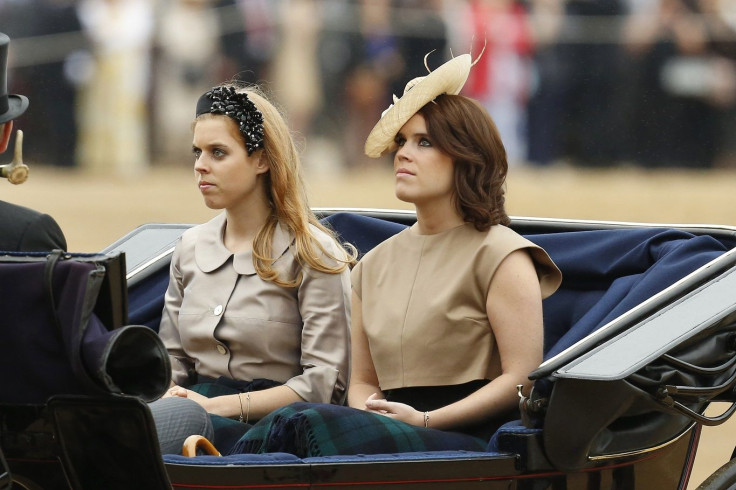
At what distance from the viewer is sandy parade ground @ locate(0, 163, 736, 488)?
1122 cm

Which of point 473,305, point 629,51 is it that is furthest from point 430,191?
point 629,51

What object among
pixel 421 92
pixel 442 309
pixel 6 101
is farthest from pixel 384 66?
pixel 6 101

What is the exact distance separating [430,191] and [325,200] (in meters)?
8.75

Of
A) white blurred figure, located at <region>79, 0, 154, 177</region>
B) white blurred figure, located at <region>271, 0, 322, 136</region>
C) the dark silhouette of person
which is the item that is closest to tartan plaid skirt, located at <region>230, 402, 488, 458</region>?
the dark silhouette of person

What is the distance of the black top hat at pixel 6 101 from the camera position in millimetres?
3055

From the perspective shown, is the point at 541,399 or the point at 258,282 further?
the point at 258,282

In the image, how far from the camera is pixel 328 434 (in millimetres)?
2922

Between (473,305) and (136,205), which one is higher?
(473,305)

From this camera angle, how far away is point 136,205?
12.1 m

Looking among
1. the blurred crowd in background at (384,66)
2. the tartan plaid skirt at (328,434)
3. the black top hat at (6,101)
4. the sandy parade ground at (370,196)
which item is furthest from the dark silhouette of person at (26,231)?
the blurred crowd in background at (384,66)

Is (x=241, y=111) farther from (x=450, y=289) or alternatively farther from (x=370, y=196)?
(x=370, y=196)

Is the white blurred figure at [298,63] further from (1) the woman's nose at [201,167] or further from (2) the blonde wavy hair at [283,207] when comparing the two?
(1) the woman's nose at [201,167]

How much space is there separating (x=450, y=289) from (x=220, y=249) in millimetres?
670

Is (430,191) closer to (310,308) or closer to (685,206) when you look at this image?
(310,308)
